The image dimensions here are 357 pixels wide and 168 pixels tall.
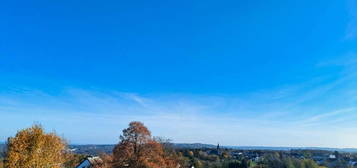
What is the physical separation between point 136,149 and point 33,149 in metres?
6.01

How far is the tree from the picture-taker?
557 inches

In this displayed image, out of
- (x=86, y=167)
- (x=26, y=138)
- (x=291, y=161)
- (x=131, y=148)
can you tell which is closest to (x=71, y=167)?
(x=86, y=167)

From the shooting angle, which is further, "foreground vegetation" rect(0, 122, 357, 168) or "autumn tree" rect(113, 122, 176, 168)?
"autumn tree" rect(113, 122, 176, 168)


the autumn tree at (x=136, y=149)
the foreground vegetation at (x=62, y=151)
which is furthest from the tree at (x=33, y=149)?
the autumn tree at (x=136, y=149)

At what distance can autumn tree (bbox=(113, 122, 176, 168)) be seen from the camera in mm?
18453

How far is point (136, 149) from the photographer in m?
18.8

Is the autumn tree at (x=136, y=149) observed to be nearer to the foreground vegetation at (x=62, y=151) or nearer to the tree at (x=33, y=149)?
the foreground vegetation at (x=62, y=151)

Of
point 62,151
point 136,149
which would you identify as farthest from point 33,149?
point 136,149

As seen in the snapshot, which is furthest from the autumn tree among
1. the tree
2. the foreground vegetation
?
the tree

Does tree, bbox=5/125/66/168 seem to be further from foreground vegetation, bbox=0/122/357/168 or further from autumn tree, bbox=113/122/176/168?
autumn tree, bbox=113/122/176/168

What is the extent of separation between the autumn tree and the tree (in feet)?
13.5

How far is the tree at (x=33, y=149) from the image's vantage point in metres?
14.1

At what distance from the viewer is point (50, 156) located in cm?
1516

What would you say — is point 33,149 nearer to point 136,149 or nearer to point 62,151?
point 62,151
